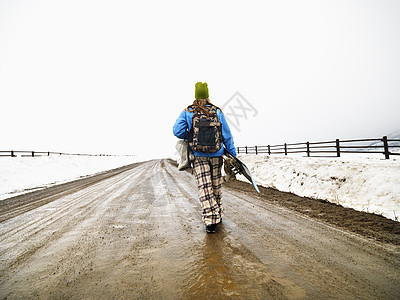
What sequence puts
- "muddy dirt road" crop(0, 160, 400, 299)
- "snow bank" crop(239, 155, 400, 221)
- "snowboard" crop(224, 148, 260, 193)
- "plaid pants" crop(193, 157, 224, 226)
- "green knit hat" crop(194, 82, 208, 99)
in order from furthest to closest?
"snow bank" crop(239, 155, 400, 221), "snowboard" crop(224, 148, 260, 193), "green knit hat" crop(194, 82, 208, 99), "plaid pants" crop(193, 157, 224, 226), "muddy dirt road" crop(0, 160, 400, 299)

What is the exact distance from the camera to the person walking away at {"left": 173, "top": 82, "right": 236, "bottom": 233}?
2.91 m

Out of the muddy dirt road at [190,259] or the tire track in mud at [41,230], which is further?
the tire track in mud at [41,230]

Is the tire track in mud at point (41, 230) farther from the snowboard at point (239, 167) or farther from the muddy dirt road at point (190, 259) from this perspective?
the snowboard at point (239, 167)

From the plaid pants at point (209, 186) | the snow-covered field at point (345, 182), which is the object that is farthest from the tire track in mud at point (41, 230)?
the snow-covered field at point (345, 182)

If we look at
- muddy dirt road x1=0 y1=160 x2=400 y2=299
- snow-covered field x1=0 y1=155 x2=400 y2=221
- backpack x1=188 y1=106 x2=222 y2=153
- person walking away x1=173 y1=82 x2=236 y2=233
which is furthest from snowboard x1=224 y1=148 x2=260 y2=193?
snow-covered field x1=0 y1=155 x2=400 y2=221

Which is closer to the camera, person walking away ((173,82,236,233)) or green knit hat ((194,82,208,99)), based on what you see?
person walking away ((173,82,236,233))

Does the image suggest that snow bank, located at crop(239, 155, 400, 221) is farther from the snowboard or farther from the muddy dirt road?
the snowboard

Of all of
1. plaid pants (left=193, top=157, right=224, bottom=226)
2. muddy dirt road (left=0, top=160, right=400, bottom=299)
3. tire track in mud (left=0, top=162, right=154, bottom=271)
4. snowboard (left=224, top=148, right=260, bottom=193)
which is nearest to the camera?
muddy dirt road (left=0, top=160, right=400, bottom=299)

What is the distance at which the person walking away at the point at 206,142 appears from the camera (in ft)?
9.53

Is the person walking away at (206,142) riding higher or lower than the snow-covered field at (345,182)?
higher

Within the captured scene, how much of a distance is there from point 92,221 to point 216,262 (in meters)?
2.63

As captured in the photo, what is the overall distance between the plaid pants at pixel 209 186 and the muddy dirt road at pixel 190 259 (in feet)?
0.93

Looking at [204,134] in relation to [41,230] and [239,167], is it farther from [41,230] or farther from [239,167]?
[41,230]

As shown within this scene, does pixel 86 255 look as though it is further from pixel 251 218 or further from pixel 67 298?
pixel 251 218
